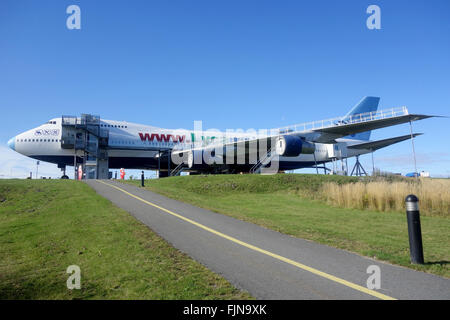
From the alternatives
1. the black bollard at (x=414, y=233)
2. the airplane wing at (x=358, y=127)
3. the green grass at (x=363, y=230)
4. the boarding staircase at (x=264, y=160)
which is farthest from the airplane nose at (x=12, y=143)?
the black bollard at (x=414, y=233)

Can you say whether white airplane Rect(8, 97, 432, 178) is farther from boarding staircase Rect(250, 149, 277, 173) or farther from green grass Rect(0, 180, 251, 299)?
green grass Rect(0, 180, 251, 299)

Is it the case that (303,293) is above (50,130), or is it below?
below

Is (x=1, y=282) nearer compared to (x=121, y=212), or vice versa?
(x=1, y=282)

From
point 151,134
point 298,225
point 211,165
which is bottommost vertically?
point 298,225

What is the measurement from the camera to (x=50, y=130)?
129 feet

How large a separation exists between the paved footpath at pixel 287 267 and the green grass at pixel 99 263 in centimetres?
37

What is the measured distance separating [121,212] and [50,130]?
122ft

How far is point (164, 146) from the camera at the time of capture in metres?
42.9

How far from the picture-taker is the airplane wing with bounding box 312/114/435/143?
1964 centimetres

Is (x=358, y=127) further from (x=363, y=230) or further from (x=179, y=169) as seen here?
(x=179, y=169)

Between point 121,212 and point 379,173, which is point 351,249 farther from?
point 379,173

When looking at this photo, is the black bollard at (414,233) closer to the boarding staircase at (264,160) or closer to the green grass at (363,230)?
the green grass at (363,230)

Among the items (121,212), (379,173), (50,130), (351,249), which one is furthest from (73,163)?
(351,249)
